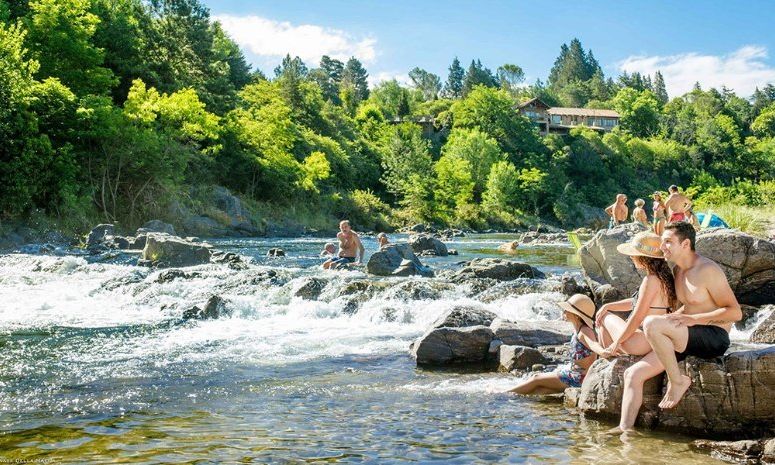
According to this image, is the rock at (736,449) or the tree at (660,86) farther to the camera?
the tree at (660,86)

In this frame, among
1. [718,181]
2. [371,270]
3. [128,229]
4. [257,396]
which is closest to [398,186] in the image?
[128,229]

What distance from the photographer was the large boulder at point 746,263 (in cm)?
1261

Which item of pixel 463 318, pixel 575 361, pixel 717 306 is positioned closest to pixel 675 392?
pixel 717 306

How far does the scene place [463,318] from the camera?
10789 mm

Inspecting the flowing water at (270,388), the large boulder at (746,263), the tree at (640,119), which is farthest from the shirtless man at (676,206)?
the tree at (640,119)

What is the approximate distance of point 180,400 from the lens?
7.26m

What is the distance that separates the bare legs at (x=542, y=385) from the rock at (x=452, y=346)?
6.33 ft

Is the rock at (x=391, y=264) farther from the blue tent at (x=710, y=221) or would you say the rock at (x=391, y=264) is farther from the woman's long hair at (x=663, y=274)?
the woman's long hair at (x=663, y=274)

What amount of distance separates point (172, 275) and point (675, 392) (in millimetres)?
14438

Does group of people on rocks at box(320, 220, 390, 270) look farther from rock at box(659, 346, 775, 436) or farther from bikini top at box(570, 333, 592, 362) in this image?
rock at box(659, 346, 775, 436)

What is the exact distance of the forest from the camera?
3103 cm

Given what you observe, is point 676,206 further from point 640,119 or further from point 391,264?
point 640,119

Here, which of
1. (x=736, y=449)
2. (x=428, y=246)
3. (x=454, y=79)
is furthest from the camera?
(x=454, y=79)

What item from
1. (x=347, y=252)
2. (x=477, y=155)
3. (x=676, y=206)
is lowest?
(x=347, y=252)
